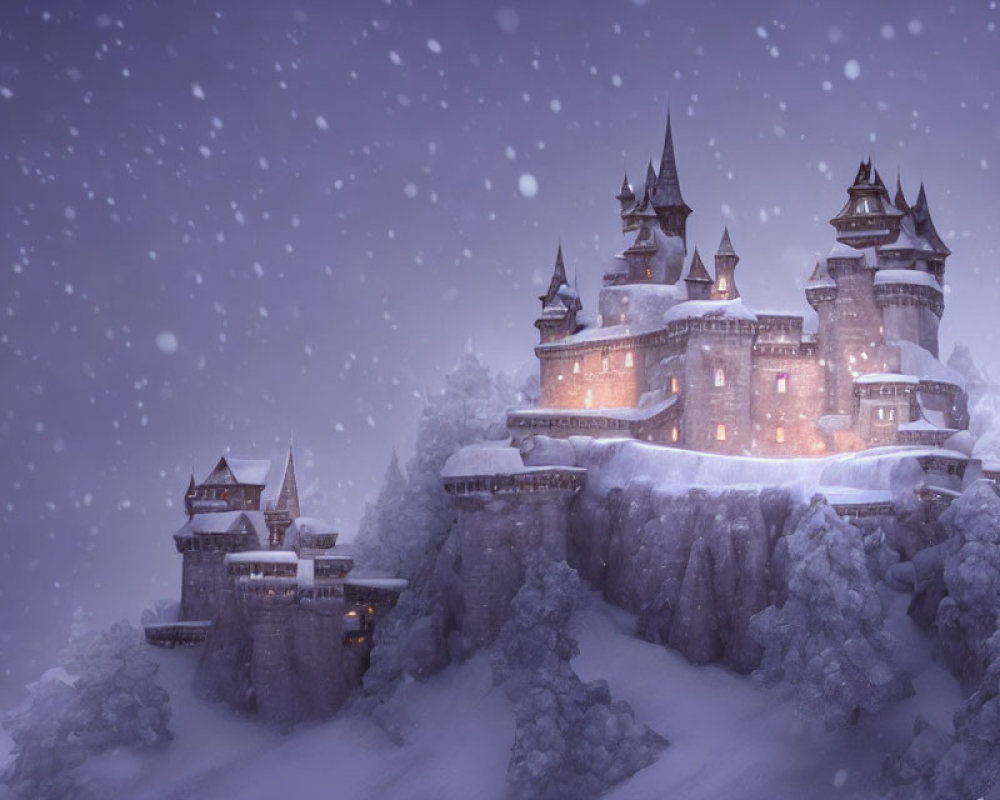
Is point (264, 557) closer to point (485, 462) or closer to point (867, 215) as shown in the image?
point (485, 462)

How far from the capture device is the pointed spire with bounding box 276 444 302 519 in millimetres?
71750

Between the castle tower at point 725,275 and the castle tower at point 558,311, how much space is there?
1209 centimetres

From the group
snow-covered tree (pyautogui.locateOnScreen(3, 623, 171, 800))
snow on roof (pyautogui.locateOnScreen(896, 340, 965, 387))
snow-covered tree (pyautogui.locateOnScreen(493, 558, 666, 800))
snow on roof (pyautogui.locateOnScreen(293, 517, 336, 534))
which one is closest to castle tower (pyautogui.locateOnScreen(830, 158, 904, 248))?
snow on roof (pyautogui.locateOnScreen(896, 340, 965, 387))

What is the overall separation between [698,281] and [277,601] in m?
35.6

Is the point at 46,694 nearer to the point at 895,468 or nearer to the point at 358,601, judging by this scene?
the point at 358,601

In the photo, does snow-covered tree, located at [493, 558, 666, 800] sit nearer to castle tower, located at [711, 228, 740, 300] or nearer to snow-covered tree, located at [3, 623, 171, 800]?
snow-covered tree, located at [3, 623, 171, 800]

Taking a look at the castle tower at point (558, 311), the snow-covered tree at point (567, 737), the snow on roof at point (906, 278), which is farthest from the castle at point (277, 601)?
the snow on roof at point (906, 278)

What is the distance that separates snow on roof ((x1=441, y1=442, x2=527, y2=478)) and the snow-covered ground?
9087 millimetres

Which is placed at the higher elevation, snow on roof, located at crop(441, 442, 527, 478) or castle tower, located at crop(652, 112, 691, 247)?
castle tower, located at crop(652, 112, 691, 247)

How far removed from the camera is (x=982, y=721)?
3959 centimetres

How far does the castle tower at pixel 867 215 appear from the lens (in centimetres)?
7031

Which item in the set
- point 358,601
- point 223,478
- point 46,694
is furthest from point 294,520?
point 46,694

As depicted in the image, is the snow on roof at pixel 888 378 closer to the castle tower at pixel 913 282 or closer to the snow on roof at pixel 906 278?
the castle tower at pixel 913 282

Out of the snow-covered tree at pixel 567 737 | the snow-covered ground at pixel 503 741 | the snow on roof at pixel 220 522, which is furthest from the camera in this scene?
the snow on roof at pixel 220 522
